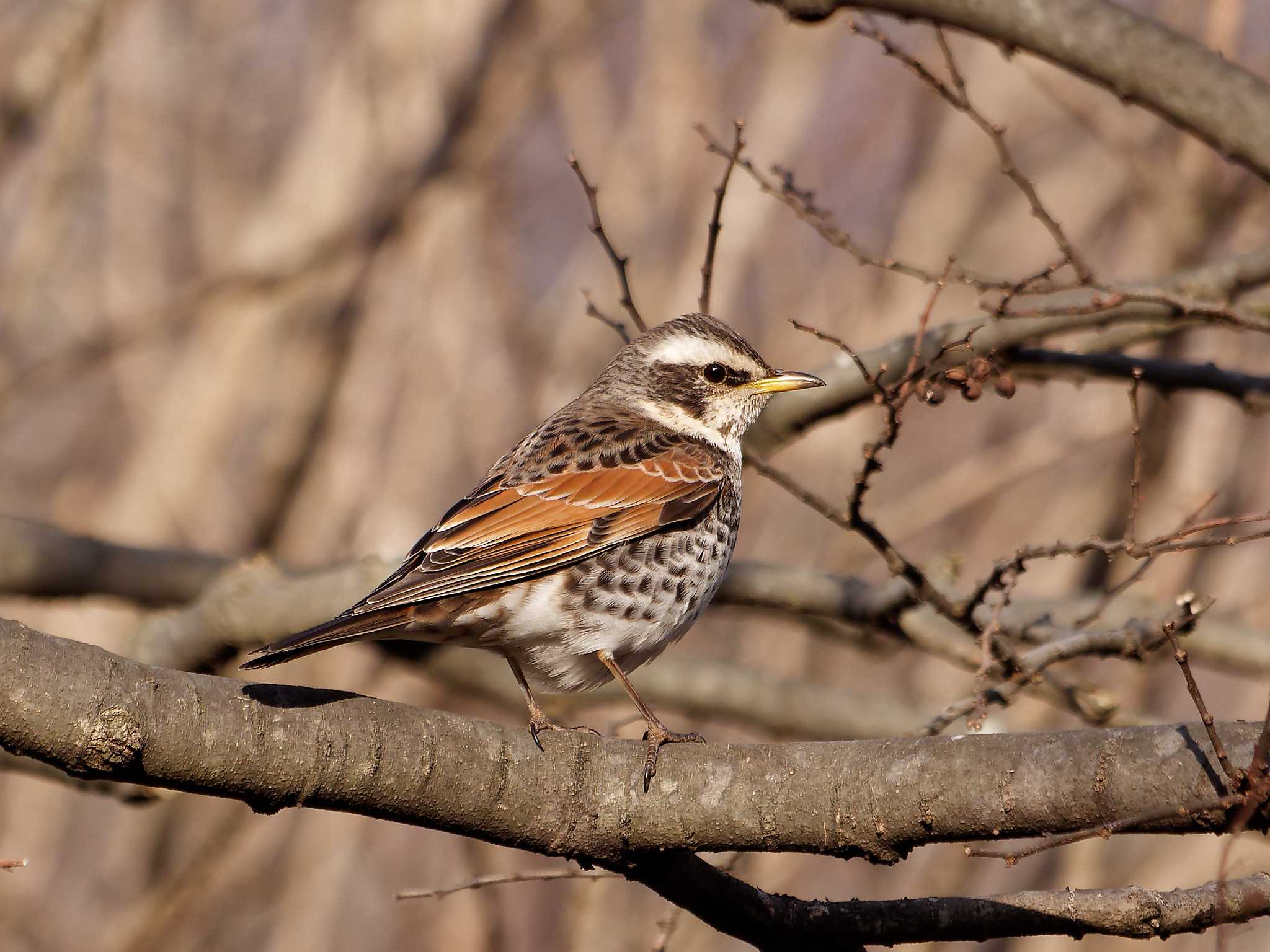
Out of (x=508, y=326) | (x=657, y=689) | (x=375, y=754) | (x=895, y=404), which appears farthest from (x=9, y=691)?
(x=508, y=326)

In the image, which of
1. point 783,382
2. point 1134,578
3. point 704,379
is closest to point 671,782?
point 1134,578

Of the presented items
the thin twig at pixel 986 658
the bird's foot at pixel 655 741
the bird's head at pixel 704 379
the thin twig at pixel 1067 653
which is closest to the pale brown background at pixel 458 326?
the bird's head at pixel 704 379

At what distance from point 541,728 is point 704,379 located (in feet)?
9.10

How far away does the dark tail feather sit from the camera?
407 cm

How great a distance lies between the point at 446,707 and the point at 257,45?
20.7 ft

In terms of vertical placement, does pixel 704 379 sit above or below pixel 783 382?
above

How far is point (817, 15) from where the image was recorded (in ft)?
21.3

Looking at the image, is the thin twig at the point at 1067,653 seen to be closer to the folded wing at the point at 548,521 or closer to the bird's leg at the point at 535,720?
the bird's leg at the point at 535,720

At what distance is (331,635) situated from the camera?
14.5 ft

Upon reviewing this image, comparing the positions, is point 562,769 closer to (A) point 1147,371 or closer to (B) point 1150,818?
A: (B) point 1150,818

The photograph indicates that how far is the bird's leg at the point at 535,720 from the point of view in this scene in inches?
170

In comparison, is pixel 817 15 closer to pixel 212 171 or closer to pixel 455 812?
pixel 455 812

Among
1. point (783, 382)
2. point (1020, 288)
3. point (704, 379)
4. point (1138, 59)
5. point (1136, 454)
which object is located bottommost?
point (1136, 454)

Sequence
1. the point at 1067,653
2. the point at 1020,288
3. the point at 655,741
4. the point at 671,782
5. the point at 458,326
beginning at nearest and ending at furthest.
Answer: the point at 671,782, the point at 655,741, the point at 1020,288, the point at 1067,653, the point at 458,326
